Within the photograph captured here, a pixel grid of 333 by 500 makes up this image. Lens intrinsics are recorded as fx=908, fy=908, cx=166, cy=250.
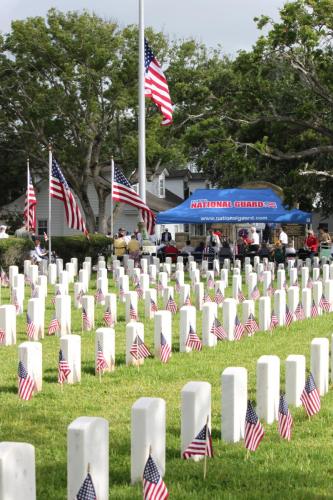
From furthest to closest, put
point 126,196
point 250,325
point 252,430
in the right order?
point 126,196 → point 250,325 → point 252,430

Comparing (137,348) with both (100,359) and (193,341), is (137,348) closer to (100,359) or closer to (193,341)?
(100,359)

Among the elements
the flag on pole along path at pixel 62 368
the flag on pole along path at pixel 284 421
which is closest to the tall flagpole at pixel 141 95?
the flag on pole along path at pixel 62 368

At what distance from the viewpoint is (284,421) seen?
7016 millimetres

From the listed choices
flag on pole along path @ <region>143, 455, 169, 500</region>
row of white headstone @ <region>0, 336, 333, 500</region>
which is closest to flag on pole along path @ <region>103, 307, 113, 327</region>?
row of white headstone @ <region>0, 336, 333, 500</region>

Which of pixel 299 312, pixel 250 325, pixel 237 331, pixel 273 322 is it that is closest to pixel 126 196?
pixel 299 312

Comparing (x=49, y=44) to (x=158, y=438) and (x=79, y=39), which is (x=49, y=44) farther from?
(x=158, y=438)

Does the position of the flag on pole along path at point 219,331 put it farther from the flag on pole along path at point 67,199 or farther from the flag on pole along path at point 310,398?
the flag on pole along path at point 67,199

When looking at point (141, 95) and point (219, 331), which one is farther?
point (141, 95)

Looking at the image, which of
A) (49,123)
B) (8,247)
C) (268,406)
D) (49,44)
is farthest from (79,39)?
(268,406)

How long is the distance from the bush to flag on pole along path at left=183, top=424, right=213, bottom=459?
19263 mm

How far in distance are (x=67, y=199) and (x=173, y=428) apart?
50.9ft

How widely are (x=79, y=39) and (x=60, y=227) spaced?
56.8ft

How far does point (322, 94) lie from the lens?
30.1 metres

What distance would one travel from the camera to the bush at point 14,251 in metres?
25.1
